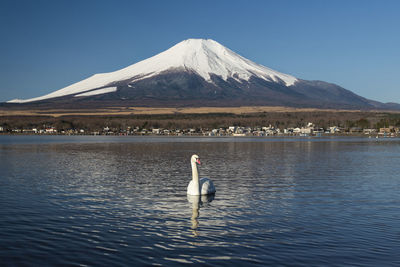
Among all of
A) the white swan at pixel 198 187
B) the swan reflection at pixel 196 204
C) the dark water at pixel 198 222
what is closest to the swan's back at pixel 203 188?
the white swan at pixel 198 187

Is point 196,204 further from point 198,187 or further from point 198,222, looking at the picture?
point 198,222

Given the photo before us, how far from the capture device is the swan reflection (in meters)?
17.2

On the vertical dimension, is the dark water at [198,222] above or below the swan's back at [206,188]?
below

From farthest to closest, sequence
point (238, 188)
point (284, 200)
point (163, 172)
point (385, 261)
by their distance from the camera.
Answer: point (163, 172), point (238, 188), point (284, 200), point (385, 261)

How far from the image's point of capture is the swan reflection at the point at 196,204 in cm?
1725

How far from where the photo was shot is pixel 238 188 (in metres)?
27.3

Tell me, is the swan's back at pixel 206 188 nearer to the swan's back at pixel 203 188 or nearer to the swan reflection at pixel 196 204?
the swan's back at pixel 203 188

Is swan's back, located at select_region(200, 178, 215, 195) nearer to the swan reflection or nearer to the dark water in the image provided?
the swan reflection

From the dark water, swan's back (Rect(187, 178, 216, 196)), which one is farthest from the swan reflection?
swan's back (Rect(187, 178, 216, 196))

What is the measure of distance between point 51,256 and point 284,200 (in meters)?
12.8

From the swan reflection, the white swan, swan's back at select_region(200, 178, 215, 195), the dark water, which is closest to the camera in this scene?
the dark water

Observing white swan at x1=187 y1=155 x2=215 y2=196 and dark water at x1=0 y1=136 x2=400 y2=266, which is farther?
white swan at x1=187 y1=155 x2=215 y2=196

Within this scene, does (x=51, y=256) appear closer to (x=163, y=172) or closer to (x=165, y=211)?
(x=165, y=211)

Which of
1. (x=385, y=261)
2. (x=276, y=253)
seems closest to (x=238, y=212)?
(x=276, y=253)
